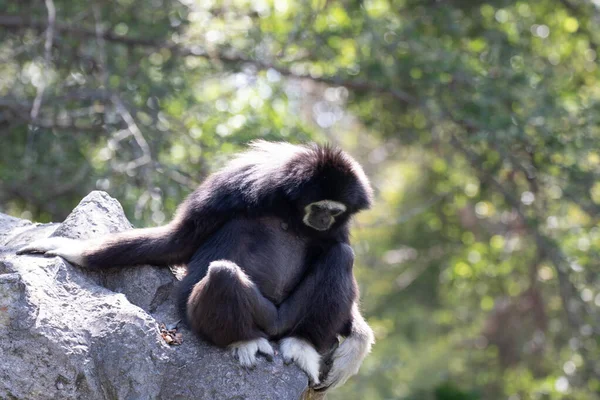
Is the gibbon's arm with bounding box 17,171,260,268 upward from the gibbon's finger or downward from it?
downward

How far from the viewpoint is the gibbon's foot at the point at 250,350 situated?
4.54 meters

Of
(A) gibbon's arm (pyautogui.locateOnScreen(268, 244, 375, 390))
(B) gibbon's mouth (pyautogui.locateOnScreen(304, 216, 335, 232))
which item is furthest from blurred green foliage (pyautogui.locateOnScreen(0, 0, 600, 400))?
(A) gibbon's arm (pyautogui.locateOnScreen(268, 244, 375, 390))

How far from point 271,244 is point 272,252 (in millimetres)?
57

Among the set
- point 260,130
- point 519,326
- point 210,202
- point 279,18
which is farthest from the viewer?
point 519,326

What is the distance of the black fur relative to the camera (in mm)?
4898

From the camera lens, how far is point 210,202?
201 inches

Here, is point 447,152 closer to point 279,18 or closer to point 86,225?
point 279,18

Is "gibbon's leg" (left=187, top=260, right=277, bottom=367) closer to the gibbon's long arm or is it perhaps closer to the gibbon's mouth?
the gibbon's long arm

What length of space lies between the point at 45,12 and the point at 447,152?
5.83 meters

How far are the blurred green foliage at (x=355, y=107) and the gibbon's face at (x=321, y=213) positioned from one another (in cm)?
261

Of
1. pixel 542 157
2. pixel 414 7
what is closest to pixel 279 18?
pixel 414 7

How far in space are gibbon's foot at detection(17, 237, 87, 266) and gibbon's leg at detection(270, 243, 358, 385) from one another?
1.26 meters

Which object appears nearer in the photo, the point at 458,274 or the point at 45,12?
the point at 45,12

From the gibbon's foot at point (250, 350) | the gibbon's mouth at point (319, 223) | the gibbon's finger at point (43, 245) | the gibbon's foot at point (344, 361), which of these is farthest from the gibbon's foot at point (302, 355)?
the gibbon's finger at point (43, 245)
